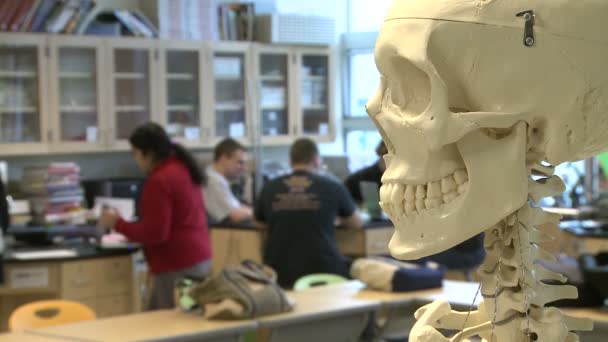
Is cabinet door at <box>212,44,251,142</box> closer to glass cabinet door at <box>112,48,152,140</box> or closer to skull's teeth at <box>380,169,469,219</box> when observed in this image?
glass cabinet door at <box>112,48,152,140</box>

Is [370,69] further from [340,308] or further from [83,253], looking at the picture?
[340,308]

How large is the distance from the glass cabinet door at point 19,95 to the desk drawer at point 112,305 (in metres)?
1.48

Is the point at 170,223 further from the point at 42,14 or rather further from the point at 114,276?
the point at 42,14

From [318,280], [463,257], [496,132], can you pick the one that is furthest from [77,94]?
[496,132]

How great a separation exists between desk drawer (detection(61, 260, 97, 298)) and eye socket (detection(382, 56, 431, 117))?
13.1 ft

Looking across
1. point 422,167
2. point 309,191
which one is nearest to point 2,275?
point 309,191

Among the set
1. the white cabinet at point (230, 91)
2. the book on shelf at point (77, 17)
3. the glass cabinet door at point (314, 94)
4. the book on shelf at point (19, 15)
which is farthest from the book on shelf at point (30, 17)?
the glass cabinet door at point (314, 94)

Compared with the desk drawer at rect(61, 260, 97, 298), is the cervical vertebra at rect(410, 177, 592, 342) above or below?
above

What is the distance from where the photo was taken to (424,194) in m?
1.84

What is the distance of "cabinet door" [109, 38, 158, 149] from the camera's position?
717 cm

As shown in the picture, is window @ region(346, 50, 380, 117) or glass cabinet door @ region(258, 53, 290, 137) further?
window @ region(346, 50, 380, 117)

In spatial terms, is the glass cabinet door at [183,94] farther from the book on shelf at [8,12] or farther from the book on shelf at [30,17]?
the book on shelf at [8,12]

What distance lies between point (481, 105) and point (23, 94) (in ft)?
18.0

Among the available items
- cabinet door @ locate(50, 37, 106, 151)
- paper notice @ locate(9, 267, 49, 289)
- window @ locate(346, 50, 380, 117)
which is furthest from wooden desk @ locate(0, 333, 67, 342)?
window @ locate(346, 50, 380, 117)
